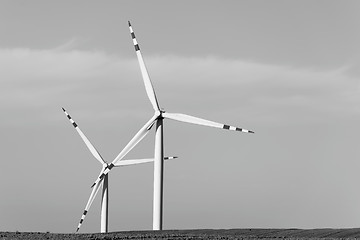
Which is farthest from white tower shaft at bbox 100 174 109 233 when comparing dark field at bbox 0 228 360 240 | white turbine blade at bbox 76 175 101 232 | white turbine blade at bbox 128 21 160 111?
white turbine blade at bbox 128 21 160 111

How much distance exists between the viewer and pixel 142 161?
119 metres

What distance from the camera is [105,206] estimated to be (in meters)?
122

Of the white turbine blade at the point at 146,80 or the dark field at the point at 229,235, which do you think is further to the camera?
the white turbine blade at the point at 146,80

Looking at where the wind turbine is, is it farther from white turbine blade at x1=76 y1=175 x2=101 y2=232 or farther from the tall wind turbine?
the tall wind turbine

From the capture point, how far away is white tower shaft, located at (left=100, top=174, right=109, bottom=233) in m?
121

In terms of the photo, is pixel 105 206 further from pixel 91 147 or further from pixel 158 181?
pixel 158 181

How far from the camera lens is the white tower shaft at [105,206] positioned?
121 meters

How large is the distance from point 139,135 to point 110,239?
20303mm

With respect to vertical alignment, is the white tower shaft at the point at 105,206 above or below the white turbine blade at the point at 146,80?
below

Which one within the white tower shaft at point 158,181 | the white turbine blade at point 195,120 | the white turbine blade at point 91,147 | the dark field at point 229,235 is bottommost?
the dark field at point 229,235

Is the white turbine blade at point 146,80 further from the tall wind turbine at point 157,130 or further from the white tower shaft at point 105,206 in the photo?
the white tower shaft at point 105,206

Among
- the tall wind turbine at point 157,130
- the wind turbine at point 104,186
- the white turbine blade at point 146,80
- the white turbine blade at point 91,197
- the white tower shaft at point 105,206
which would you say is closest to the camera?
the tall wind turbine at point 157,130

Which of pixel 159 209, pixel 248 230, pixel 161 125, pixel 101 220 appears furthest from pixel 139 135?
pixel 101 220

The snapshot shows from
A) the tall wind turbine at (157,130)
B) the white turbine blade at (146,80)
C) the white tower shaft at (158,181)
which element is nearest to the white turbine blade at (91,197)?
the tall wind turbine at (157,130)
